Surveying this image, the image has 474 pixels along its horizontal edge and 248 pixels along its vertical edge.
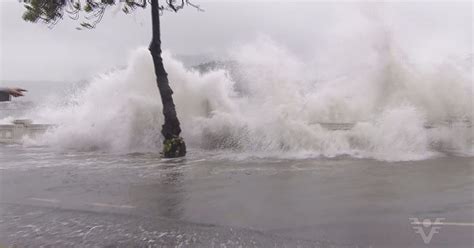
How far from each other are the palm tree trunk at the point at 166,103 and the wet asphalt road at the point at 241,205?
6.27 feet

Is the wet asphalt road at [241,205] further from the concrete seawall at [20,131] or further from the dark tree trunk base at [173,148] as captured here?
the concrete seawall at [20,131]

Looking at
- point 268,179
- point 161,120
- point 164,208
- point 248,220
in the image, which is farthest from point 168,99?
point 248,220

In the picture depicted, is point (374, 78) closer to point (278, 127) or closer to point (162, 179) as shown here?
point (278, 127)

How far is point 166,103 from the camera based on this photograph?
12.3m

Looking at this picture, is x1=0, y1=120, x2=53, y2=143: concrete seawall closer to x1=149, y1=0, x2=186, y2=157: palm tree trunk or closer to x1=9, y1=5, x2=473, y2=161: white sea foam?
x1=9, y1=5, x2=473, y2=161: white sea foam

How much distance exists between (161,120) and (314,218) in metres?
10.1
